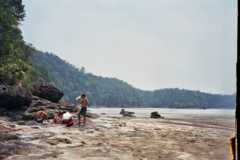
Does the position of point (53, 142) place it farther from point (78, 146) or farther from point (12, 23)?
point (12, 23)

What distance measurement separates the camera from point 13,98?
28.4 meters

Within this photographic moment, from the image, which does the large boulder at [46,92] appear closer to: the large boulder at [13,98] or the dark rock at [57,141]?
the large boulder at [13,98]

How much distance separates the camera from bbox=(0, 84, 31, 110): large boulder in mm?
27938

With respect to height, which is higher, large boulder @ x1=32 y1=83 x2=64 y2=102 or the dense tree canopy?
the dense tree canopy

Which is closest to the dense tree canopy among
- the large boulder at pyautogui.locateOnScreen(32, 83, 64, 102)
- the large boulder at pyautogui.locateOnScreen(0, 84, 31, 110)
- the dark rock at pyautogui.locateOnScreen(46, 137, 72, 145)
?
the large boulder at pyautogui.locateOnScreen(32, 83, 64, 102)

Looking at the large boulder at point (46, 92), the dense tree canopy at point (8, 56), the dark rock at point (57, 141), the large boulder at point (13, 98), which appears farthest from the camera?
the large boulder at point (46, 92)

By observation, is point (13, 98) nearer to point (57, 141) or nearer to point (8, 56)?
point (8, 56)

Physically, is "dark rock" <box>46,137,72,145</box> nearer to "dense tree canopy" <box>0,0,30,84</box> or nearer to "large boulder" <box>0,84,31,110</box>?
"large boulder" <box>0,84,31,110</box>

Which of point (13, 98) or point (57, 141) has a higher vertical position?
point (13, 98)

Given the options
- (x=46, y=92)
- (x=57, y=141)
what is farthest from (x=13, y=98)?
(x=57, y=141)

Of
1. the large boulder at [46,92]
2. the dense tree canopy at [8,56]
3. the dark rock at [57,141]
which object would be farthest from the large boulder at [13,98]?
the dark rock at [57,141]

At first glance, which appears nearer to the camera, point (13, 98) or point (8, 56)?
point (13, 98)

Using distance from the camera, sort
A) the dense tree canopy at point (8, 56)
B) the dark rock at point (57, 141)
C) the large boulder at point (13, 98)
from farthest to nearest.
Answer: the dense tree canopy at point (8, 56) → the large boulder at point (13, 98) → the dark rock at point (57, 141)

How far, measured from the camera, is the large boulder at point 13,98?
27938mm
